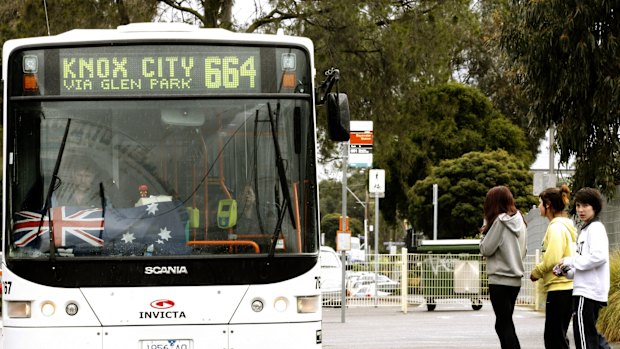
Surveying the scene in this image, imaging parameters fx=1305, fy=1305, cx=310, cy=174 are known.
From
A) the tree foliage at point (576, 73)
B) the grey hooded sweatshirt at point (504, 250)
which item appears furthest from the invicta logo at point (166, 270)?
the tree foliage at point (576, 73)

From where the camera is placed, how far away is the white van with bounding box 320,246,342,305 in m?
29.4

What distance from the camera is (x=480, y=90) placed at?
2434 inches

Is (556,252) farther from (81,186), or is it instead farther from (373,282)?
(373,282)

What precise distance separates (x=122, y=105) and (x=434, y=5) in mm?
16941

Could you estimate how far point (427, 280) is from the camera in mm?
27266

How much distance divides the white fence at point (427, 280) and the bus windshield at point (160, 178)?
55.3ft

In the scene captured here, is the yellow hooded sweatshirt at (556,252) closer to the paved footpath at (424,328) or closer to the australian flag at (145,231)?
the australian flag at (145,231)

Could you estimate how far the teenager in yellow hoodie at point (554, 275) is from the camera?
1127 cm

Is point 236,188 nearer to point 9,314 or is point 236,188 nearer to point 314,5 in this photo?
point 9,314

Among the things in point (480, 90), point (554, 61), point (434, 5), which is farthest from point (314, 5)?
point (480, 90)

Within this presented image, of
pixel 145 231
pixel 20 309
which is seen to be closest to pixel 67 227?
pixel 145 231

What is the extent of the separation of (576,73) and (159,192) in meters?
9.46

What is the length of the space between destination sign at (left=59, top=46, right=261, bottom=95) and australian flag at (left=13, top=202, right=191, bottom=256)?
93 centimetres

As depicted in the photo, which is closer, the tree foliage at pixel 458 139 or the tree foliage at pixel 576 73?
the tree foliage at pixel 576 73
